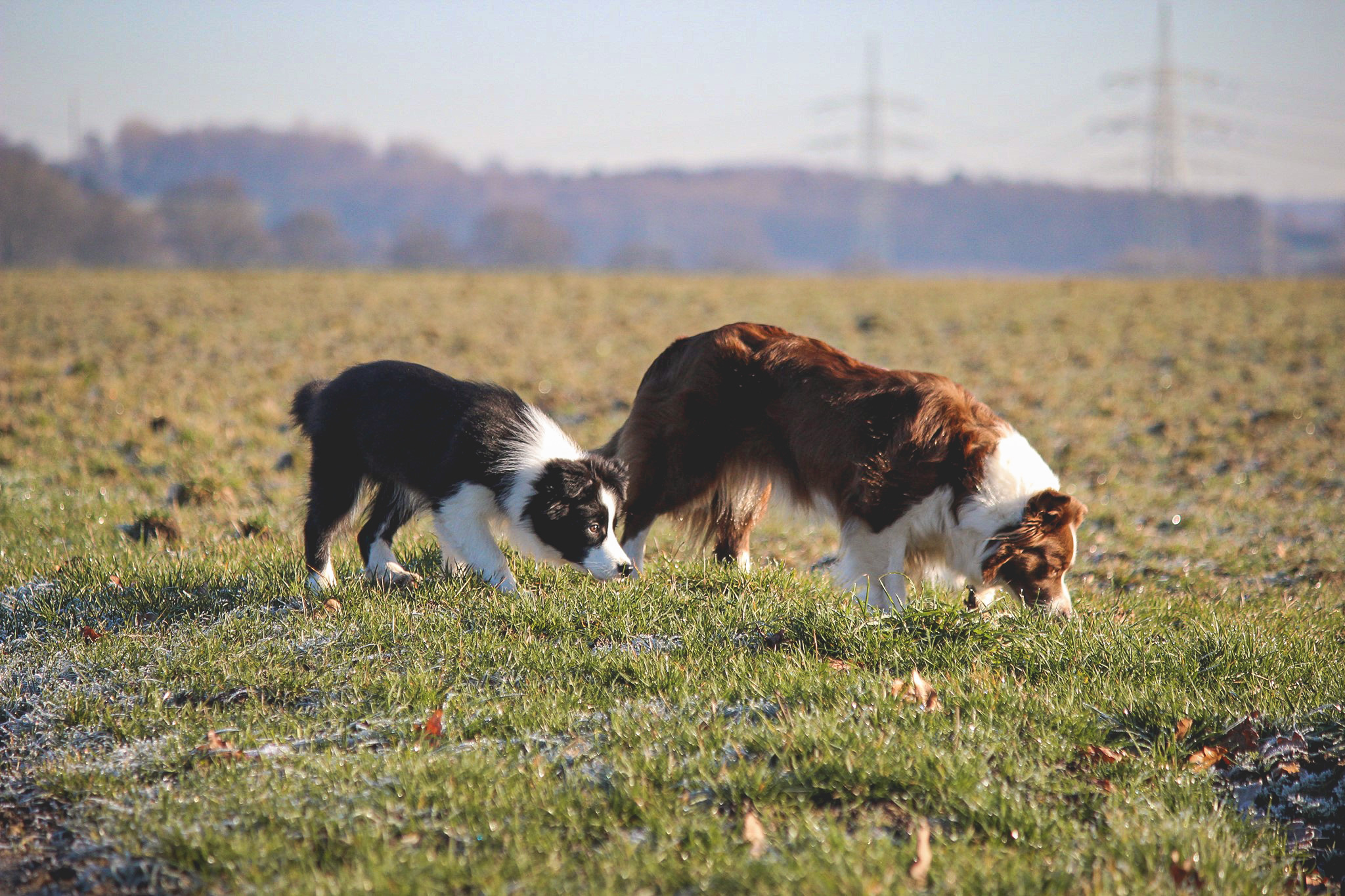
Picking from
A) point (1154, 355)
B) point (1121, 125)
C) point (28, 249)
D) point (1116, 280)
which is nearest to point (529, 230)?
point (28, 249)

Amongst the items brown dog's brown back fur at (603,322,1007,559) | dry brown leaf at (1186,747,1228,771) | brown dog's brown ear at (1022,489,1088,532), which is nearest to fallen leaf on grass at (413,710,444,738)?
brown dog's brown back fur at (603,322,1007,559)

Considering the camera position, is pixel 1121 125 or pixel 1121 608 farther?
pixel 1121 125

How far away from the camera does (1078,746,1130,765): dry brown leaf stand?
362cm

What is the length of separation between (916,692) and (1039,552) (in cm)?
140

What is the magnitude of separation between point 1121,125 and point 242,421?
65.1 meters

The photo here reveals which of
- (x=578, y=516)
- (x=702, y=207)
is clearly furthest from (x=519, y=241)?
(x=578, y=516)

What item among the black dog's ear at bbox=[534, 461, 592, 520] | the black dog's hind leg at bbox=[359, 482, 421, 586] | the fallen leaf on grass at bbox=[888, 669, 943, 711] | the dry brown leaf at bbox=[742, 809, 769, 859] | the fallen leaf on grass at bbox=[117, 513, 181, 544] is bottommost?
the dry brown leaf at bbox=[742, 809, 769, 859]

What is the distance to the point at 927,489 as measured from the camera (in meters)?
5.11

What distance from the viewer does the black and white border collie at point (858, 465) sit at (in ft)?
16.5

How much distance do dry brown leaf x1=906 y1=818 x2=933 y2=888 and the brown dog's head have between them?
2231 mm

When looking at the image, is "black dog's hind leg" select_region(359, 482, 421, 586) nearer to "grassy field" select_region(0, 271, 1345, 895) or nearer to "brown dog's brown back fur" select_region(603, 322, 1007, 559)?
"grassy field" select_region(0, 271, 1345, 895)

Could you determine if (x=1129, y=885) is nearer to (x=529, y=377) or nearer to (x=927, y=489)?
(x=927, y=489)

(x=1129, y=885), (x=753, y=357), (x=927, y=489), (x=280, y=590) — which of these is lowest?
(x=1129, y=885)

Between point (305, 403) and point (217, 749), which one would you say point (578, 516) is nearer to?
point (305, 403)
